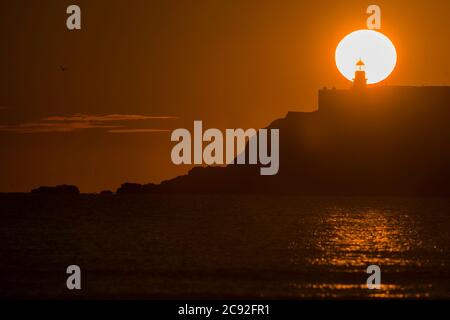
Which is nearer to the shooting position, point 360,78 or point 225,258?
point 225,258

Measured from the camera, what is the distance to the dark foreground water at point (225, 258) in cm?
5003

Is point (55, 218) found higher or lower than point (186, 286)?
higher

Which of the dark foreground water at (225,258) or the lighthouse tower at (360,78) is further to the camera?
the lighthouse tower at (360,78)

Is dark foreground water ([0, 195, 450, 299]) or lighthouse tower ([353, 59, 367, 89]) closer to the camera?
dark foreground water ([0, 195, 450, 299])

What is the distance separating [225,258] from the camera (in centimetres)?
6656

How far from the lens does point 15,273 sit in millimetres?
56406

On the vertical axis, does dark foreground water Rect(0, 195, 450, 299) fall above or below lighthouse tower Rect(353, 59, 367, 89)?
below

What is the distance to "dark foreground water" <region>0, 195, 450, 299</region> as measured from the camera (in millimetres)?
50031

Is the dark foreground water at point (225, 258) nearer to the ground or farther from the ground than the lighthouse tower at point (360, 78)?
nearer to the ground
